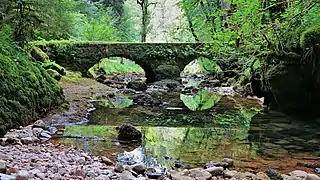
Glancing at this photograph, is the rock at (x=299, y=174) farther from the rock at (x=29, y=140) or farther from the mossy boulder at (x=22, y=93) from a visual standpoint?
the mossy boulder at (x=22, y=93)

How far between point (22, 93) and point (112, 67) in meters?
22.6

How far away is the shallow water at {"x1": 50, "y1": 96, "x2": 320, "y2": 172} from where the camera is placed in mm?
4754

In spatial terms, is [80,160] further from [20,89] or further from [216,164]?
[20,89]

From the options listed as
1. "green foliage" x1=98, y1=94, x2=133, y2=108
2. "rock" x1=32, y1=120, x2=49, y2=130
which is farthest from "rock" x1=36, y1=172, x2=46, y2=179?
"green foliage" x1=98, y1=94, x2=133, y2=108

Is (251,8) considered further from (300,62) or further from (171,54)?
(171,54)

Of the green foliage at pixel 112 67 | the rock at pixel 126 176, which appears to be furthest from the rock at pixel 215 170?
the green foliage at pixel 112 67

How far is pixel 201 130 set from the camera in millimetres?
6750

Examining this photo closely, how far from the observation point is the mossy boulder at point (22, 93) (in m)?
5.27

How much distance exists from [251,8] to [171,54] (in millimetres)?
9867

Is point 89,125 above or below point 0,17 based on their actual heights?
below

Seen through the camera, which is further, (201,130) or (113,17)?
(113,17)

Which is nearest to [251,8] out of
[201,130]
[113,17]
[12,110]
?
[201,130]

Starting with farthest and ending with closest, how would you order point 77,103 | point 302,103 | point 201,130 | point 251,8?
1. point 251,8
2. point 77,103
3. point 302,103
4. point 201,130

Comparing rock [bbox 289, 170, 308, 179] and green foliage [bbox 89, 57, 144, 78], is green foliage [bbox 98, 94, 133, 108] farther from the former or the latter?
green foliage [bbox 89, 57, 144, 78]
